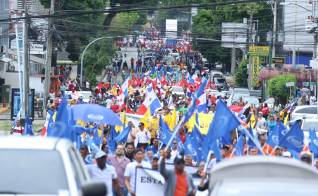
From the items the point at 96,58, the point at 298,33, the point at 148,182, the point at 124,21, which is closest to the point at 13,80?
the point at 96,58

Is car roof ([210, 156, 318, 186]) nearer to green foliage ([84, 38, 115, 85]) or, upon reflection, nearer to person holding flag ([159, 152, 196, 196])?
person holding flag ([159, 152, 196, 196])

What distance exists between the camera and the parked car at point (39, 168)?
9.83m

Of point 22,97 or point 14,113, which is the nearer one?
point 22,97

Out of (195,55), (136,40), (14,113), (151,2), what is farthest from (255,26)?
(136,40)

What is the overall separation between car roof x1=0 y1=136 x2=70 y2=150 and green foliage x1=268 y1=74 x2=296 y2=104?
151 ft

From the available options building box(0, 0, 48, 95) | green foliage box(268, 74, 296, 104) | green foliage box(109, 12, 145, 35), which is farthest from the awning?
green foliage box(109, 12, 145, 35)

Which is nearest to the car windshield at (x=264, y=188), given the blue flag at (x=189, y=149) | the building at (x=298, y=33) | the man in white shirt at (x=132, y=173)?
the man in white shirt at (x=132, y=173)

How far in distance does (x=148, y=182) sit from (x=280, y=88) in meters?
40.0

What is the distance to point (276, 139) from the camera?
19156mm

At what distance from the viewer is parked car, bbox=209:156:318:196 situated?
28.1ft

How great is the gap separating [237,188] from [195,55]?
112 metres

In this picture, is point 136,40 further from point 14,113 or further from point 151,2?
point 14,113

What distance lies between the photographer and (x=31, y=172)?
10.1m

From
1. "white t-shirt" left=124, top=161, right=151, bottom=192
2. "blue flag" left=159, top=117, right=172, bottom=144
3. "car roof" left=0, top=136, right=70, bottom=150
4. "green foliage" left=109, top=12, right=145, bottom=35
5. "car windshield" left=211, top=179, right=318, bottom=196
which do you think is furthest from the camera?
"green foliage" left=109, top=12, right=145, bottom=35
